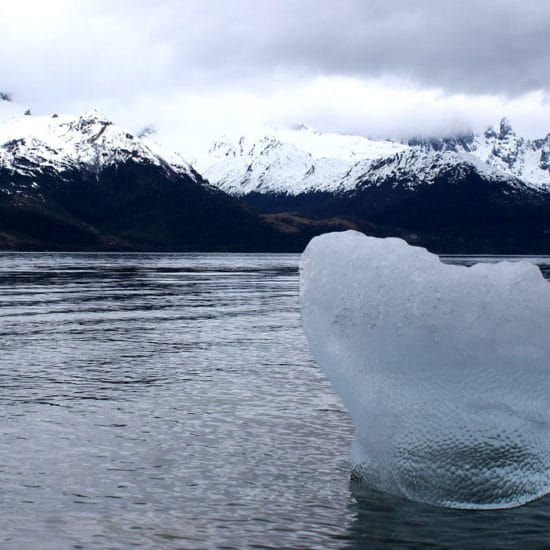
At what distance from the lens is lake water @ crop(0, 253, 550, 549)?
1517cm

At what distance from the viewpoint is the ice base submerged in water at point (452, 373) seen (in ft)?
53.8

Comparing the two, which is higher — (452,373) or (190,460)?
(452,373)

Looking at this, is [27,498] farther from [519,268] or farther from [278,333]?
[278,333]

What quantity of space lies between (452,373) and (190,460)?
719 centimetres

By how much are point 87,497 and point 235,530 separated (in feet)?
12.1

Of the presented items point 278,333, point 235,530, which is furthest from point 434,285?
point 278,333

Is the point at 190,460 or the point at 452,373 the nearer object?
the point at 452,373

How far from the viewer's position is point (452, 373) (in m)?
16.7

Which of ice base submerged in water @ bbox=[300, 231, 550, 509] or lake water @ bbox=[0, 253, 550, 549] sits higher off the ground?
ice base submerged in water @ bbox=[300, 231, 550, 509]

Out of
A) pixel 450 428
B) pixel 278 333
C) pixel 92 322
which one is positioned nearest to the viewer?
pixel 450 428

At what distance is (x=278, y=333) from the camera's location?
47.0 m

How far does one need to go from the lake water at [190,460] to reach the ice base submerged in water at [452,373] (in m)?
0.69

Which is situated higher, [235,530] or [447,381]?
[447,381]

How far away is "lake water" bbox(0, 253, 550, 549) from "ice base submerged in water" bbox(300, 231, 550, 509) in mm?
692
